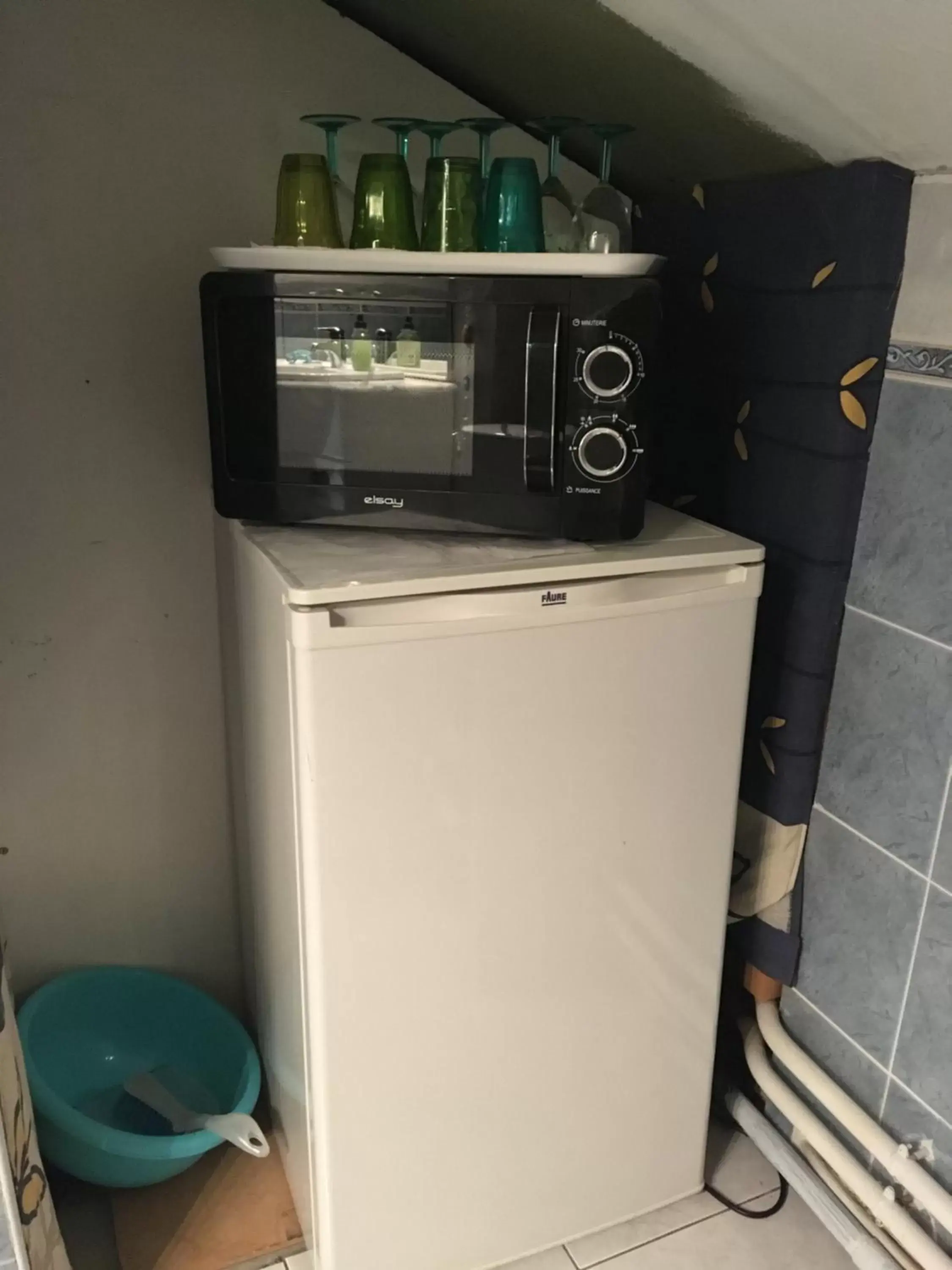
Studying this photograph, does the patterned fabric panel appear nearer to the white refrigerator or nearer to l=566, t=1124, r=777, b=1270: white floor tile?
the white refrigerator

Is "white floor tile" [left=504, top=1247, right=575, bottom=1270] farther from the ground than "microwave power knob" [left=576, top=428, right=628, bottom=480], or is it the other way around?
"microwave power knob" [left=576, top=428, right=628, bottom=480]

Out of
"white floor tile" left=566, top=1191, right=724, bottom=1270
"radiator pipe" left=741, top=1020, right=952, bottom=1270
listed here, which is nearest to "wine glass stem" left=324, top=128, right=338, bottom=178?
"radiator pipe" left=741, top=1020, right=952, bottom=1270

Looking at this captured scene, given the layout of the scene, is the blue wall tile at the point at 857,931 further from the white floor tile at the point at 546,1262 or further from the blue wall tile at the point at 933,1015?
the white floor tile at the point at 546,1262

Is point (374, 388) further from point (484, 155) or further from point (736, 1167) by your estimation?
point (736, 1167)

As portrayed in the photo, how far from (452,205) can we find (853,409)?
0.48 meters

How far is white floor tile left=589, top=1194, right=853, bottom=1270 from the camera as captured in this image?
1360 millimetres

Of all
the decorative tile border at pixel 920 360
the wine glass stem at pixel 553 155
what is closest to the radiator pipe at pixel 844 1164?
the decorative tile border at pixel 920 360

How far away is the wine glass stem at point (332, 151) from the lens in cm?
119

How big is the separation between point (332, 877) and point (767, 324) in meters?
0.80

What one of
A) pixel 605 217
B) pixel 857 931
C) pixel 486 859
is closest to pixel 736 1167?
pixel 857 931

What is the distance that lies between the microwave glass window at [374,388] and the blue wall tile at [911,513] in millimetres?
453

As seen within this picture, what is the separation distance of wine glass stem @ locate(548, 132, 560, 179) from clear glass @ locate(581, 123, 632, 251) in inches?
1.9

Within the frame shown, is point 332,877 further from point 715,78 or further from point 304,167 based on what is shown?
point 715,78

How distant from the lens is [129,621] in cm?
143
